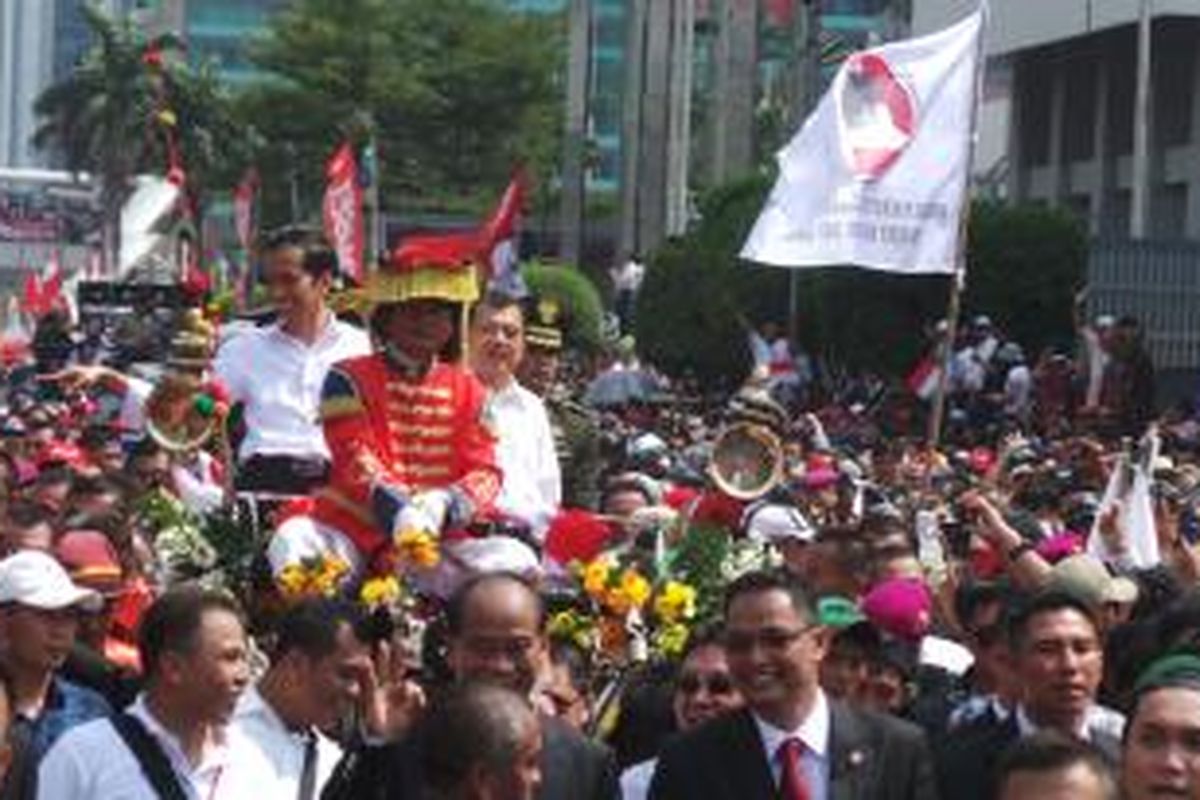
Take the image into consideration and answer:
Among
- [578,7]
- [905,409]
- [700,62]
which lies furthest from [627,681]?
[700,62]

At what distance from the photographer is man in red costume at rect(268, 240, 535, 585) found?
11172 mm

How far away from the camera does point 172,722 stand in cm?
847

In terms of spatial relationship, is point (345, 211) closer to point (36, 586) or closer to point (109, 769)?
point (36, 586)

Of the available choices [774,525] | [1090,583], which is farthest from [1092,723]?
[774,525]

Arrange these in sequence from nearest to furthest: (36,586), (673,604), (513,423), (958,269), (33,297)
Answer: (36,586), (673,604), (513,423), (958,269), (33,297)

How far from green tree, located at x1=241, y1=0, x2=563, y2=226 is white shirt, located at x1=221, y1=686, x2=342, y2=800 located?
68.5 metres

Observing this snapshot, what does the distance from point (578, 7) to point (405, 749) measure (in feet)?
215

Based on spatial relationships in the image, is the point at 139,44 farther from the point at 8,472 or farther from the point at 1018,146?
the point at 8,472

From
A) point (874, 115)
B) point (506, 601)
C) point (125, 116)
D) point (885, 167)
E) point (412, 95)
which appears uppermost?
point (412, 95)

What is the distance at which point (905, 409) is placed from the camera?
32219 millimetres

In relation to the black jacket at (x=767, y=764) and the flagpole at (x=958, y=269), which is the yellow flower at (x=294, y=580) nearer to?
the black jacket at (x=767, y=764)

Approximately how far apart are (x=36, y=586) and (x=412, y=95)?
70304mm

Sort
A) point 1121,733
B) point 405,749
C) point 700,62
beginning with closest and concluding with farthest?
point 405,749 → point 1121,733 → point 700,62

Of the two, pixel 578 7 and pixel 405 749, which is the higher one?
pixel 578 7
